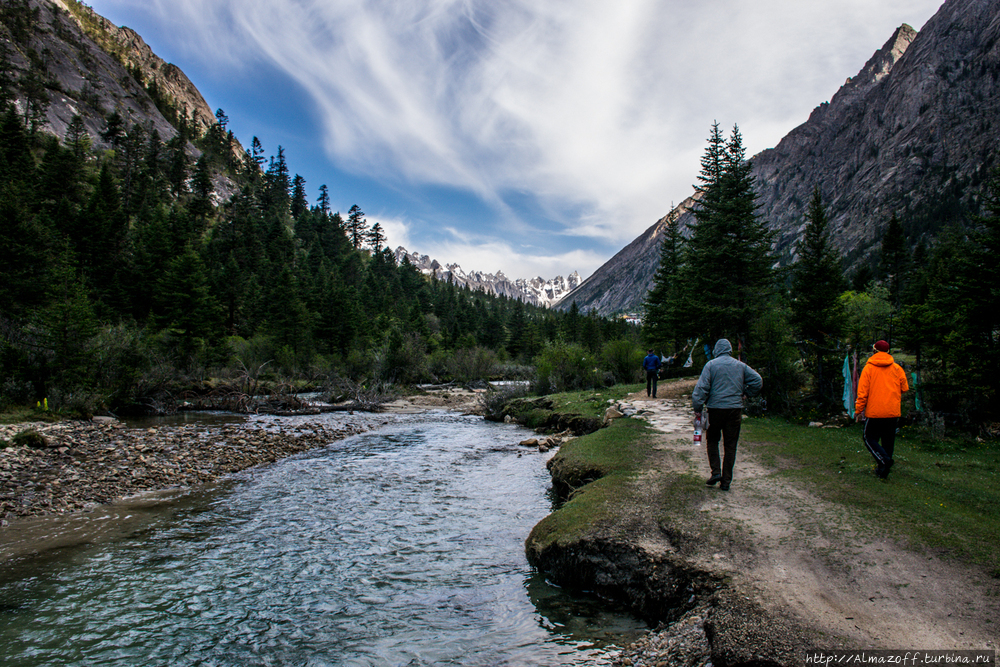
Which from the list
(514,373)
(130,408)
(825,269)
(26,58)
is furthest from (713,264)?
(26,58)

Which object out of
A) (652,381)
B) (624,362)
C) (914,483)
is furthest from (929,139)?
(914,483)

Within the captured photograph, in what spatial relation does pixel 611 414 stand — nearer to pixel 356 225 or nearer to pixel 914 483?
pixel 914 483

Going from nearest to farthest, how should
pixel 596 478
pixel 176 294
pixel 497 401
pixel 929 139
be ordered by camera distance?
pixel 596 478 → pixel 497 401 → pixel 176 294 → pixel 929 139

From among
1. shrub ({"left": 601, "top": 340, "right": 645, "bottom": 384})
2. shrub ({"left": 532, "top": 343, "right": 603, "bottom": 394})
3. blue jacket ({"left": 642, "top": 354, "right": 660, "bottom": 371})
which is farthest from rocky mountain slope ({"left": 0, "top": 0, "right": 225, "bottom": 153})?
blue jacket ({"left": 642, "top": 354, "right": 660, "bottom": 371})

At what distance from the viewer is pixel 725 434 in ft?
23.6

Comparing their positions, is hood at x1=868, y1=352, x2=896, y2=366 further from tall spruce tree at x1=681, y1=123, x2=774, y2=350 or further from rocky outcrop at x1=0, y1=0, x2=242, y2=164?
rocky outcrop at x1=0, y1=0, x2=242, y2=164

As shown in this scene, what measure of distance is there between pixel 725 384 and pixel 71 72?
433 ft

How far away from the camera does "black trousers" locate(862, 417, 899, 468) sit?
726 cm

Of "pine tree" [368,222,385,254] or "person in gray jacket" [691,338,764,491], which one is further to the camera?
"pine tree" [368,222,385,254]

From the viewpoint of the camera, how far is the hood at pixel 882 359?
7.58 meters

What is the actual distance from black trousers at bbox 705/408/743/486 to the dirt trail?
0.48 metres

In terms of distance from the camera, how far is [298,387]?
3516 centimetres

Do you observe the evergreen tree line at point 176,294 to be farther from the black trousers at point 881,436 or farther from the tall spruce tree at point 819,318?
the black trousers at point 881,436

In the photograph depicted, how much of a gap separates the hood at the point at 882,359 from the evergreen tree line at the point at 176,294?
25.8 m
